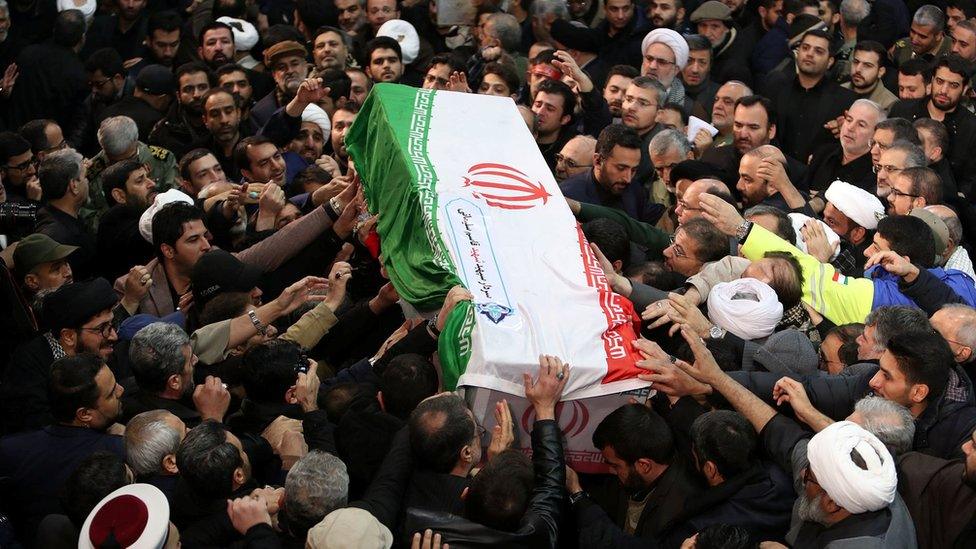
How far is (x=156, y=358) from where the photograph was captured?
5.20 meters

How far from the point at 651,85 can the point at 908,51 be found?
10.4 ft

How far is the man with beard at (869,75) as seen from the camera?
30.5 ft

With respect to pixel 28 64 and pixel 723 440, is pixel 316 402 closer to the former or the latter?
pixel 723 440

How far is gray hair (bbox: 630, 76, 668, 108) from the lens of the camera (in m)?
8.20

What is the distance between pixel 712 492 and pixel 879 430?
26.7 inches

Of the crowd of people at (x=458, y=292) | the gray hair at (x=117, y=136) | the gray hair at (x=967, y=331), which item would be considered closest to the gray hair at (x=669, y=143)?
the crowd of people at (x=458, y=292)

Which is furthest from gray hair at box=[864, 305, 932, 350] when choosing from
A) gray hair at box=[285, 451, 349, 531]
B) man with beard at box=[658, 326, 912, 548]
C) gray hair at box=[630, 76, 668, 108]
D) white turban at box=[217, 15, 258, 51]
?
white turban at box=[217, 15, 258, 51]

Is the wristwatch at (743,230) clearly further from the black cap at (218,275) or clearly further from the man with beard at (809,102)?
the man with beard at (809,102)

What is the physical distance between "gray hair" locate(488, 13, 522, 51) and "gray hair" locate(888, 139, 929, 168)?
333 cm

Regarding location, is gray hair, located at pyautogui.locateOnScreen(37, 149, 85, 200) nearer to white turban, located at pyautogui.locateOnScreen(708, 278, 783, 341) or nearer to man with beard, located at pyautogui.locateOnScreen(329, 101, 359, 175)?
man with beard, located at pyautogui.locateOnScreen(329, 101, 359, 175)

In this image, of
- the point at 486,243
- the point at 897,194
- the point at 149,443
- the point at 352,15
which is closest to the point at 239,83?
the point at 352,15

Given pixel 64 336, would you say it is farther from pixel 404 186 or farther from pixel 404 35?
pixel 404 35

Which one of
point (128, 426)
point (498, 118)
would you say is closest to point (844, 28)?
point (498, 118)

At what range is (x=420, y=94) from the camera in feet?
21.8
